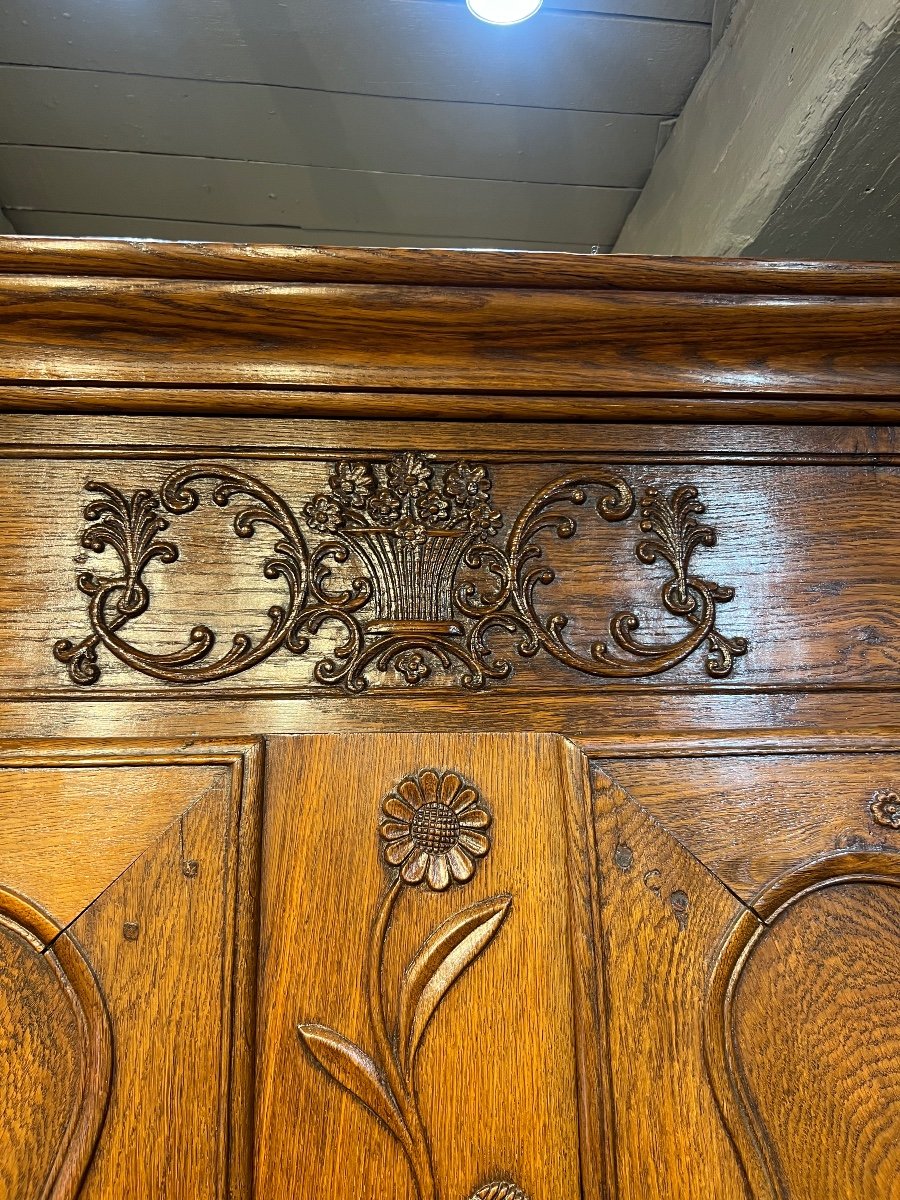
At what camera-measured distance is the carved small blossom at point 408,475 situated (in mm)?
671

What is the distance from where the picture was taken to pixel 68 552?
64 cm

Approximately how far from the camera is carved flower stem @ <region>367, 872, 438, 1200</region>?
0.55 metres

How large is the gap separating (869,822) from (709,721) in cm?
13

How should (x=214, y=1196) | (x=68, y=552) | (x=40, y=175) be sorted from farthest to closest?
(x=40, y=175), (x=68, y=552), (x=214, y=1196)

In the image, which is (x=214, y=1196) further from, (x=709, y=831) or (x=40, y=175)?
(x=40, y=175)

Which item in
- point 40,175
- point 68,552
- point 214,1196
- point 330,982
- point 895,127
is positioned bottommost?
point 214,1196

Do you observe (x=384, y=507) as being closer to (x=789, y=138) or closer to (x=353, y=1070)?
(x=353, y=1070)

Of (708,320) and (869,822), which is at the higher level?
(708,320)

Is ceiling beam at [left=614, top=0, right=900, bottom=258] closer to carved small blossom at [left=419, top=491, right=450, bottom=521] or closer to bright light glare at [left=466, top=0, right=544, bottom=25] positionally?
bright light glare at [left=466, top=0, right=544, bottom=25]

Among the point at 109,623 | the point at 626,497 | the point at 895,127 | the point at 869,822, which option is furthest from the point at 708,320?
the point at 109,623

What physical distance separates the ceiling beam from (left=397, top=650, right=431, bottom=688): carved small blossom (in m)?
0.57

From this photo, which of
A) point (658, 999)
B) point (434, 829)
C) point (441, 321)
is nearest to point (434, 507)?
point (441, 321)

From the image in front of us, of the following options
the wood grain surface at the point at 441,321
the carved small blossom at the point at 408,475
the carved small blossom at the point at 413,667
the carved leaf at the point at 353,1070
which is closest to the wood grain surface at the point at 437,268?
the wood grain surface at the point at 441,321

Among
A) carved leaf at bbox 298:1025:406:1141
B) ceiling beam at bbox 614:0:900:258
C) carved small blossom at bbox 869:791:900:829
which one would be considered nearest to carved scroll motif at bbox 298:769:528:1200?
carved leaf at bbox 298:1025:406:1141
